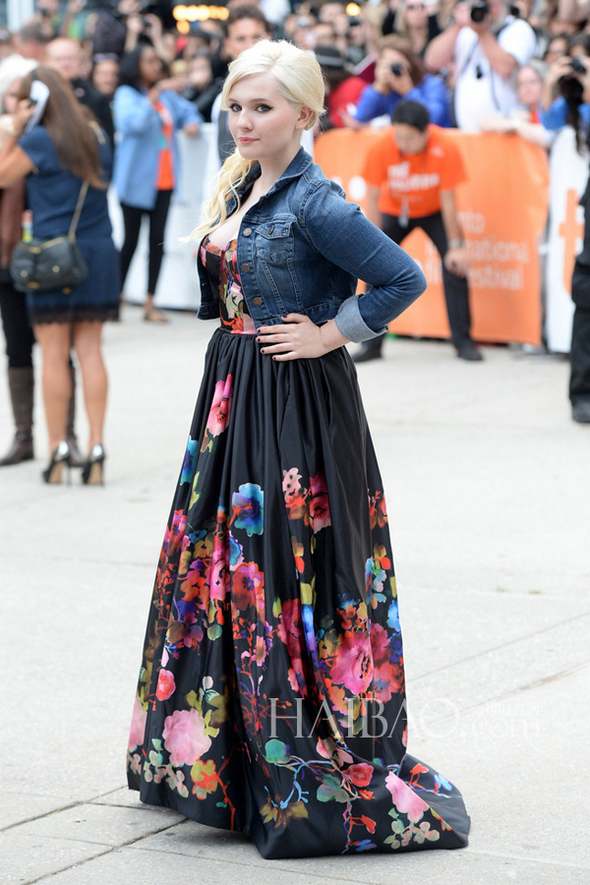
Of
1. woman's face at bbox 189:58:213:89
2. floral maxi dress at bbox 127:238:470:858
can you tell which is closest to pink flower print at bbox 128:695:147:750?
floral maxi dress at bbox 127:238:470:858

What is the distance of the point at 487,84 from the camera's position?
11.4m

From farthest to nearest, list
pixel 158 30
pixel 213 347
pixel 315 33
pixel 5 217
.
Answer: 1. pixel 158 30
2. pixel 315 33
3. pixel 5 217
4. pixel 213 347

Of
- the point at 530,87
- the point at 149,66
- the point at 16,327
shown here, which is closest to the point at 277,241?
the point at 16,327

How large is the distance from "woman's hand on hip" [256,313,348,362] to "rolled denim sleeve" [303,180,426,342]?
32 millimetres

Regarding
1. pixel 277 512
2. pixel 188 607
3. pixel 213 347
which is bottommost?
pixel 188 607

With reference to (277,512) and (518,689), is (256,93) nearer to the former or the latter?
(277,512)

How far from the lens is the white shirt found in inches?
448

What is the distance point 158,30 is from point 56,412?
8.85 m

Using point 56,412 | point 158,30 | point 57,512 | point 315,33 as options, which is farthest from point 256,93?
point 158,30

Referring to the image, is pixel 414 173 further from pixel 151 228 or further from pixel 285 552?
pixel 285 552

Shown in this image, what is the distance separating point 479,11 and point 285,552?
818 centimetres

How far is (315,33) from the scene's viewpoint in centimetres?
1398

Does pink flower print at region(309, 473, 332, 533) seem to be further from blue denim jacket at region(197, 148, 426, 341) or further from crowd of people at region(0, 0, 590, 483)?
crowd of people at region(0, 0, 590, 483)

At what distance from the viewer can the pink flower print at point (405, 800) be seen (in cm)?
367
